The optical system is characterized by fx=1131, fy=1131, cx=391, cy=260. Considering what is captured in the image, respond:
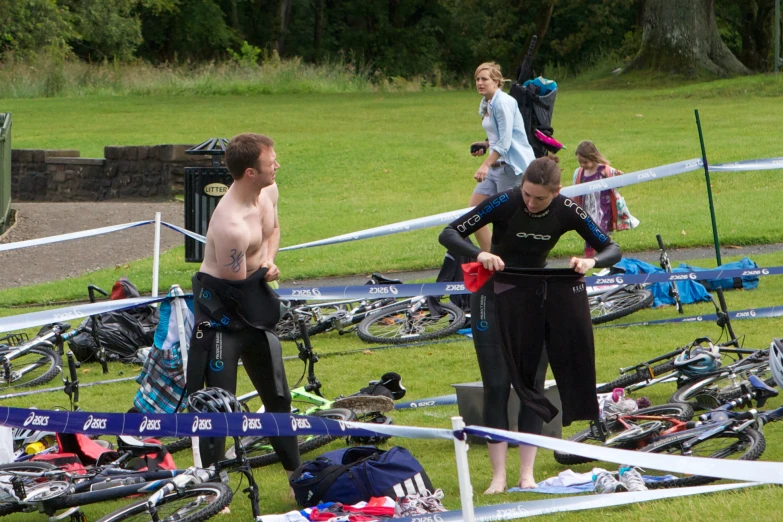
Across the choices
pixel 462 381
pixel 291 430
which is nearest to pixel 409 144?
pixel 462 381

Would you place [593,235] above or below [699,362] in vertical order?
above

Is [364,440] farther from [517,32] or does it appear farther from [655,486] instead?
[517,32]

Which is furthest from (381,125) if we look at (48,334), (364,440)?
(364,440)

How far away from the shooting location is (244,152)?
5.76m

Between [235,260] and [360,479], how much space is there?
50.9 inches

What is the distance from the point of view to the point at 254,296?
5.89 m

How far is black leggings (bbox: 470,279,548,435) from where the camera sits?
5.89m

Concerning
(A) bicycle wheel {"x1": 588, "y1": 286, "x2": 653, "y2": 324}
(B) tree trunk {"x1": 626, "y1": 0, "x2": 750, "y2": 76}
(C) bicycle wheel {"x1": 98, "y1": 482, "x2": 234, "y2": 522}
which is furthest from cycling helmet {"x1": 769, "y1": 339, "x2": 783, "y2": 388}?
(B) tree trunk {"x1": 626, "y1": 0, "x2": 750, "y2": 76}

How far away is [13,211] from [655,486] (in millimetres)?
15893

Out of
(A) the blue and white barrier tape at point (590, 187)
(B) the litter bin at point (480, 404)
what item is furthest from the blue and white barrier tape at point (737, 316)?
(B) the litter bin at point (480, 404)

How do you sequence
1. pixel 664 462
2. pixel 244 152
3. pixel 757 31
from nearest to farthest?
pixel 664 462, pixel 244 152, pixel 757 31

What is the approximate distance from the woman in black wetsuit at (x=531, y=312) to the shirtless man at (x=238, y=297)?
1.04 m

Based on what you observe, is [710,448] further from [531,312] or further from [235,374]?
[235,374]

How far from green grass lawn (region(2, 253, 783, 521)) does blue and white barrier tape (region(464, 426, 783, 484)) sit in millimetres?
621
